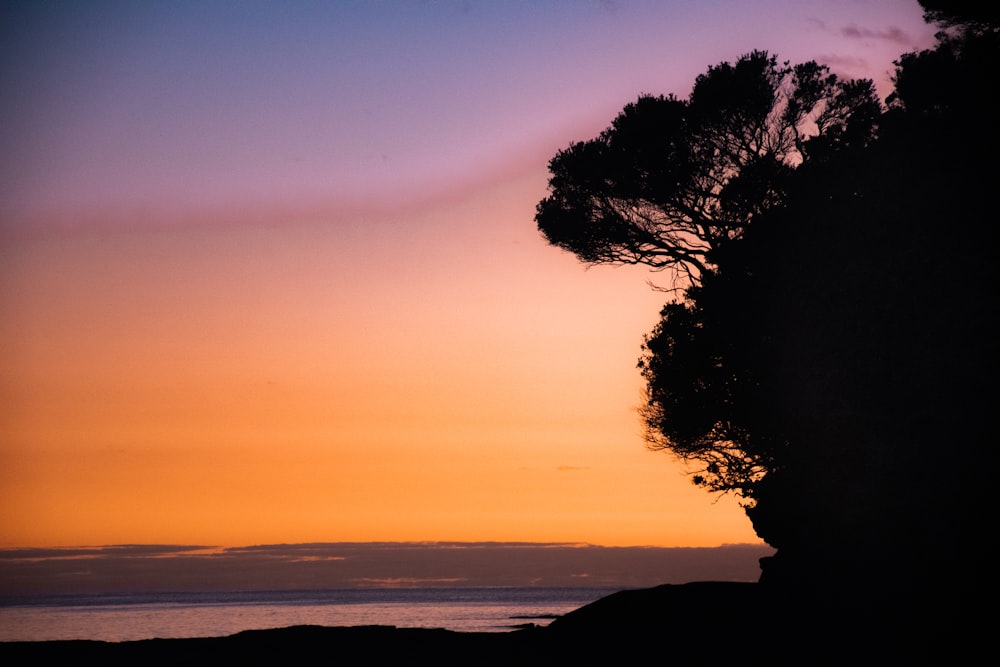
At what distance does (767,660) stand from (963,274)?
8.41 metres

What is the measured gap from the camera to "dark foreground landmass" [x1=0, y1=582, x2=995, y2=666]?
60.4ft

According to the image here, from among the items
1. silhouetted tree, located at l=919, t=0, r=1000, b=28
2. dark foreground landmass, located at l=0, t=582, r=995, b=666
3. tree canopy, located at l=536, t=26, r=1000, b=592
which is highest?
silhouetted tree, located at l=919, t=0, r=1000, b=28

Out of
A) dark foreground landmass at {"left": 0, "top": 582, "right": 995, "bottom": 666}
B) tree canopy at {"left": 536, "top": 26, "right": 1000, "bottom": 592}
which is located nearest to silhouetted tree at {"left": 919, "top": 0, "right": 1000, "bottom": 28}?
tree canopy at {"left": 536, "top": 26, "right": 1000, "bottom": 592}

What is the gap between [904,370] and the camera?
19375mm

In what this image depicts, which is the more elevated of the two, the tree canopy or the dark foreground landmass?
the tree canopy

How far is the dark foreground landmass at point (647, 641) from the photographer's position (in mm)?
18422

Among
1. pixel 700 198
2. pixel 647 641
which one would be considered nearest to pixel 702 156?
pixel 700 198

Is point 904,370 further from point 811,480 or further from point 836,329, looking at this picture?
point 811,480

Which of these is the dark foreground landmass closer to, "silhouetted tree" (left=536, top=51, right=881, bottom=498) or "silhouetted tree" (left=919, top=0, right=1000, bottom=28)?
"silhouetted tree" (left=536, top=51, right=881, bottom=498)

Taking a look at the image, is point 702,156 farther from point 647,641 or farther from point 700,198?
point 647,641

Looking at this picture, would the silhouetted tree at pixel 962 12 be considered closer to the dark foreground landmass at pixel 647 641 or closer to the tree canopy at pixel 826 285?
the tree canopy at pixel 826 285

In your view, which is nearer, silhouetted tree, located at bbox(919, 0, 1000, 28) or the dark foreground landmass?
the dark foreground landmass

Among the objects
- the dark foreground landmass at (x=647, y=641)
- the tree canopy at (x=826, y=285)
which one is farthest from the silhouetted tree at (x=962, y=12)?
the dark foreground landmass at (x=647, y=641)

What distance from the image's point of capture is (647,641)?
68.7ft
